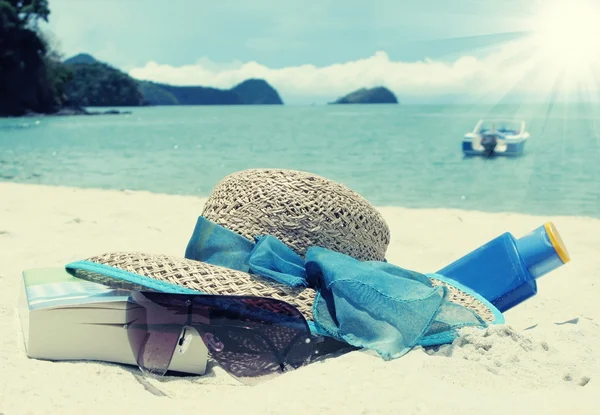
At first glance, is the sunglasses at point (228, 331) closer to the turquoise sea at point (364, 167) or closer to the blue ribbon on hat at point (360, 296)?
the blue ribbon on hat at point (360, 296)

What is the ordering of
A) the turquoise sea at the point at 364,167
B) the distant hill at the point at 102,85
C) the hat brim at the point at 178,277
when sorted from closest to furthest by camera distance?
the hat brim at the point at 178,277 → the turquoise sea at the point at 364,167 → the distant hill at the point at 102,85

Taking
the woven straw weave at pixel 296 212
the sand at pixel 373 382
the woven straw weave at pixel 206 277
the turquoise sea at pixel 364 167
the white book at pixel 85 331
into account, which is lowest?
the turquoise sea at pixel 364 167

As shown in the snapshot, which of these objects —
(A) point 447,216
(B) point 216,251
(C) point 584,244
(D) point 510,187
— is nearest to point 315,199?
(B) point 216,251

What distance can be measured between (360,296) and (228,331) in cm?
50

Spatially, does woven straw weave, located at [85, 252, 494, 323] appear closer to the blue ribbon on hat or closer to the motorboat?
the blue ribbon on hat

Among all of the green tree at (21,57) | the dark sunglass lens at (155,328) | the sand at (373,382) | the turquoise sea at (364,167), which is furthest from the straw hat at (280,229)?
the green tree at (21,57)

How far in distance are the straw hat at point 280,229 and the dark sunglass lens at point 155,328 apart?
0.10 meters

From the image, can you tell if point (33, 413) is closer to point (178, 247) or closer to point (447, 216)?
point (178, 247)

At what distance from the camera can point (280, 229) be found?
2.74 metres

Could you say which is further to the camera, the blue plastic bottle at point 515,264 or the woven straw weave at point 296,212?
the blue plastic bottle at point 515,264

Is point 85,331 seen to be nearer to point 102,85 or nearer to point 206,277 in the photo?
point 206,277

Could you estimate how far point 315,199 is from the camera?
2775 millimetres

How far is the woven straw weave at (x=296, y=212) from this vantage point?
2.75 meters

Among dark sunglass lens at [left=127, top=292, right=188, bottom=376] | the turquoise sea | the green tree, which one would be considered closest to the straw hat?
dark sunglass lens at [left=127, top=292, right=188, bottom=376]
